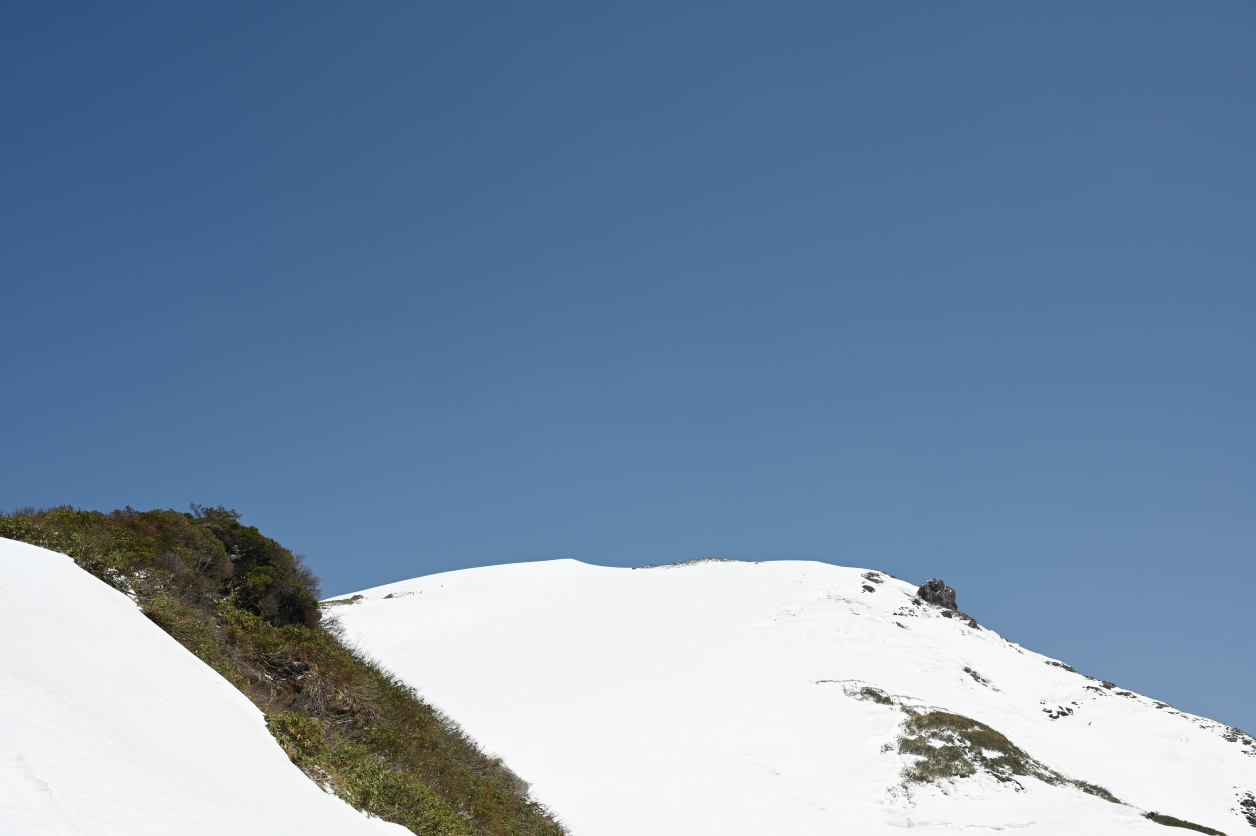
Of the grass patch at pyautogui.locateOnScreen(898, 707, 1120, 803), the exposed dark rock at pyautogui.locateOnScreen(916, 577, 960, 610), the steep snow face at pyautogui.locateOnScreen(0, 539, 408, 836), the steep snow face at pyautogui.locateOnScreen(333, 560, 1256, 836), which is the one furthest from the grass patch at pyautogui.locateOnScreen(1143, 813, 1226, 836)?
the exposed dark rock at pyautogui.locateOnScreen(916, 577, 960, 610)

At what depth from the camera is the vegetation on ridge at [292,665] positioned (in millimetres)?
8914

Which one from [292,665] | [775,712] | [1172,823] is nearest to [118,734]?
[292,665]

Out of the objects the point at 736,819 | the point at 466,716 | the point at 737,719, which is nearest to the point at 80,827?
the point at 736,819

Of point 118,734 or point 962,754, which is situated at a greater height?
point 962,754

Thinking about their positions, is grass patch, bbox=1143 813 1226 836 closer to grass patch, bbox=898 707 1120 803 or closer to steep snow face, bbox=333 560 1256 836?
steep snow face, bbox=333 560 1256 836

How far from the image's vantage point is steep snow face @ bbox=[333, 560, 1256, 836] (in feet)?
57.6

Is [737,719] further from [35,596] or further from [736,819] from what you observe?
[35,596]

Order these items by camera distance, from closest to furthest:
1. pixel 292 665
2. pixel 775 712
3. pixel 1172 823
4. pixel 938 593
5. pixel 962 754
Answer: pixel 292 665 → pixel 1172 823 → pixel 962 754 → pixel 775 712 → pixel 938 593

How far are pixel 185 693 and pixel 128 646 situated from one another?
1.00 m

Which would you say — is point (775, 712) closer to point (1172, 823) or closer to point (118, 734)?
point (1172, 823)

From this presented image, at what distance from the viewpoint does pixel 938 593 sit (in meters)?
43.5

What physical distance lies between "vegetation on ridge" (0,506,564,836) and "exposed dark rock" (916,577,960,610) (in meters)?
35.8

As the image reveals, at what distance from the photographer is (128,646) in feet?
25.3

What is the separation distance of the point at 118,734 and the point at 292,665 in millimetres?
7090
